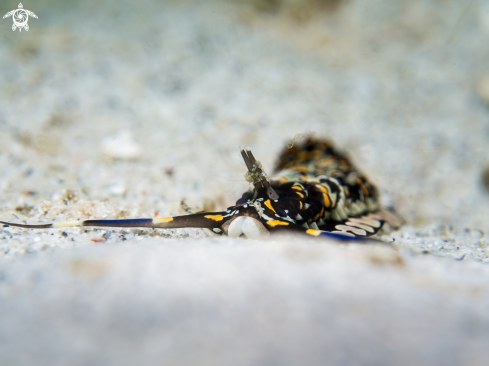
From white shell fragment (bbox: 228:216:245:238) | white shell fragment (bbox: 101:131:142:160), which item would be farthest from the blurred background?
white shell fragment (bbox: 228:216:245:238)

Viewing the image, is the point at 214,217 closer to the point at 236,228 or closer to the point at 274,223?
the point at 236,228

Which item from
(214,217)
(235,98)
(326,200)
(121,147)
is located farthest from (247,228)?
(235,98)

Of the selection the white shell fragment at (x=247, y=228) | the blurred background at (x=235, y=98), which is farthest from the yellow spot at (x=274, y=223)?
the blurred background at (x=235, y=98)

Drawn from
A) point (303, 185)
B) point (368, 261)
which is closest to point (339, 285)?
point (368, 261)

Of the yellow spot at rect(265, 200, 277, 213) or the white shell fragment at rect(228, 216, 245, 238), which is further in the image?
the yellow spot at rect(265, 200, 277, 213)

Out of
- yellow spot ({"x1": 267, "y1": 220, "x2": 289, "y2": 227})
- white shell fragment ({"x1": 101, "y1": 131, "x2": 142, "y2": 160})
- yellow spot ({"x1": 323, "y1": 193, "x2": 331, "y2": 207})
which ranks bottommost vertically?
yellow spot ({"x1": 267, "y1": 220, "x2": 289, "y2": 227})

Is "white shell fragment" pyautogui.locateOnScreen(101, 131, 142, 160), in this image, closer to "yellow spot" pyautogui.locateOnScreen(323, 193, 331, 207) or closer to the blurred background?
the blurred background
